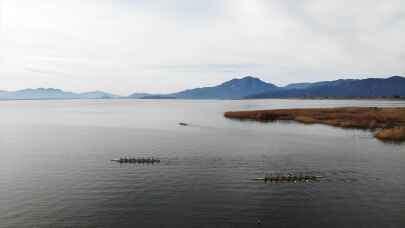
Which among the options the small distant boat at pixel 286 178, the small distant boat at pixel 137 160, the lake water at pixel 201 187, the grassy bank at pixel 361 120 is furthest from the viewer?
the grassy bank at pixel 361 120

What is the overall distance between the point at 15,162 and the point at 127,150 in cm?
2138

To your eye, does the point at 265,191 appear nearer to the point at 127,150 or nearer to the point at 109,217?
the point at 109,217

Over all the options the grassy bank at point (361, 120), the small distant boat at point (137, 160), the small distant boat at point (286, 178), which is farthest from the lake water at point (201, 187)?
the grassy bank at point (361, 120)

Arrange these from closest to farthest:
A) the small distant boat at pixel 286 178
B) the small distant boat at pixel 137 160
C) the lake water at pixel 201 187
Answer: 1. the lake water at pixel 201 187
2. the small distant boat at pixel 286 178
3. the small distant boat at pixel 137 160

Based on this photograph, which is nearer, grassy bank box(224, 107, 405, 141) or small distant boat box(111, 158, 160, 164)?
small distant boat box(111, 158, 160, 164)

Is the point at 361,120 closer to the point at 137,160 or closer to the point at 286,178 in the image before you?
the point at 286,178

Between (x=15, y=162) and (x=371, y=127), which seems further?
(x=371, y=127)

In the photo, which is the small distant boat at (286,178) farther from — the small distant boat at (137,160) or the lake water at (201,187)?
the small distant boat at (137,160)

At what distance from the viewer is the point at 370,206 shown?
126 ft

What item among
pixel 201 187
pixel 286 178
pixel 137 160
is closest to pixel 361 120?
pixel 286 178

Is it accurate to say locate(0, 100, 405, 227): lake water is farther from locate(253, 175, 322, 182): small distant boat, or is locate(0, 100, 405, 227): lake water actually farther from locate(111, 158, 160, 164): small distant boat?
locate(111, 158, 160, 164): small distant boat

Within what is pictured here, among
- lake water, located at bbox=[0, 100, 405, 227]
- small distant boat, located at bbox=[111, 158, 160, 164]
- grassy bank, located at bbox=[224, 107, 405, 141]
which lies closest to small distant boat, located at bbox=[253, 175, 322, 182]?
lake water, located at bbox=[0, 100, 405, 227]

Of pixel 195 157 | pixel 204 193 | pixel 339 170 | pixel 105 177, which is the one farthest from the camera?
pixel 195 157

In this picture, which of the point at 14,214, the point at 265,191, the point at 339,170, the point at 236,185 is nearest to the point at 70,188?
the point at 14,214
